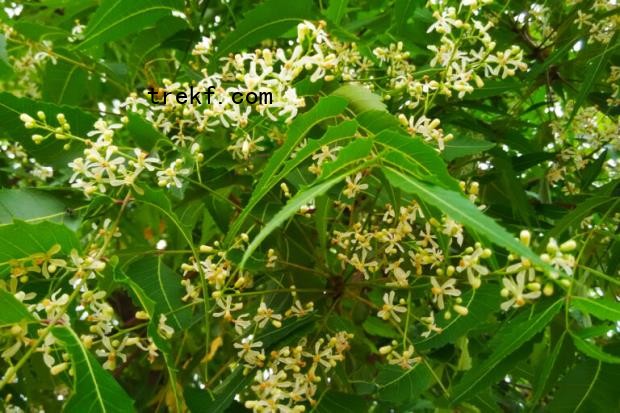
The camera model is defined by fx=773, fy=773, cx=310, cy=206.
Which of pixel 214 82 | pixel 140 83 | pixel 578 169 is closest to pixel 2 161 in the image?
pixel 140 83

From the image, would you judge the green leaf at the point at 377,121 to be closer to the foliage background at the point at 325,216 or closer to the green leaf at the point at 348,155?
the foliage background at the point at 325,216

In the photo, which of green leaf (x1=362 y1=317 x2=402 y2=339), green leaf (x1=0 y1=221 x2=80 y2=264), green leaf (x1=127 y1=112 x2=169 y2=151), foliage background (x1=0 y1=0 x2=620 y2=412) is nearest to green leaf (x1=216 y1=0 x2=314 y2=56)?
foliage background (x1=0 y1=0 x2=620 y2=412)

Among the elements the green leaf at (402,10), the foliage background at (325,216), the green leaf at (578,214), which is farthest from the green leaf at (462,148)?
the green leaf at (402,10)

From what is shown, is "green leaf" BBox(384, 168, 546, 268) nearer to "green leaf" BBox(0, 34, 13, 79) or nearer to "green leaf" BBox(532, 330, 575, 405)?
"green leaf" BBox(532, 330, 575, 405)

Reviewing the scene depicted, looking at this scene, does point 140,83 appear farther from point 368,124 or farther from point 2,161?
point 368,124

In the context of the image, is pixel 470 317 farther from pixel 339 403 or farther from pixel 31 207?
pixel 31 207
